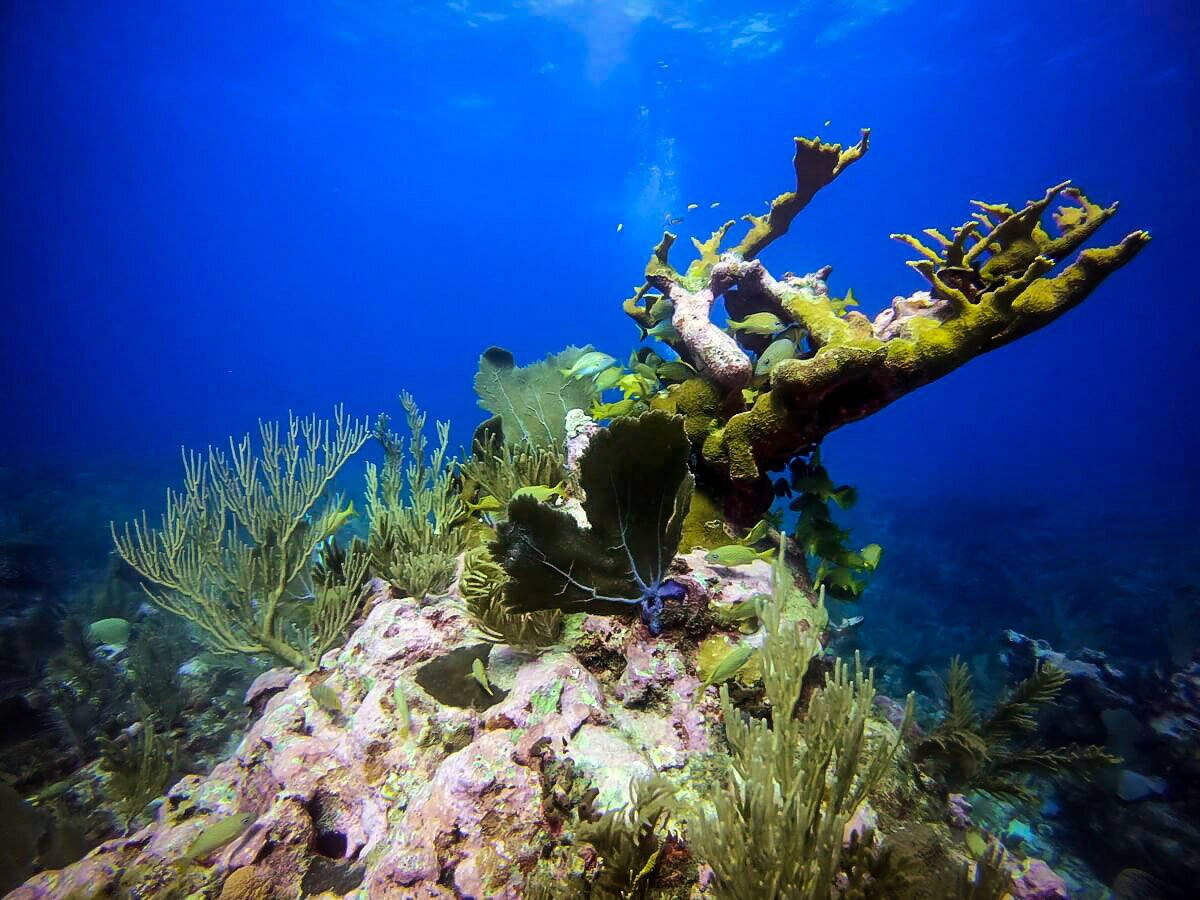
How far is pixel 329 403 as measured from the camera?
13188cm

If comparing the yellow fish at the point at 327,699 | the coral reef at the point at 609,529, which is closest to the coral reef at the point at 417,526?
the yellow fish at the point at 327,699

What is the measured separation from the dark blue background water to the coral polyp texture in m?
13.4

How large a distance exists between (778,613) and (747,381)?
243 centimetres

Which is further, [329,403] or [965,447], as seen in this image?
[329,403]

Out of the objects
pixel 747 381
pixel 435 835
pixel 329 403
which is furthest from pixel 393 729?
pixel 329 403

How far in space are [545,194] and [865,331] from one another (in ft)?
339

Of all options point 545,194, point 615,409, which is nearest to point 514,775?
point 615,409

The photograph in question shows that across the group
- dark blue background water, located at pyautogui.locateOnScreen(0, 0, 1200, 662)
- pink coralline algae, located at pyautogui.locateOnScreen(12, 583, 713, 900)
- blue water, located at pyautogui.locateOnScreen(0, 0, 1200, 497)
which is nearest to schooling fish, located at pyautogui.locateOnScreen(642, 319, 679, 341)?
pink coralline algae, located at pyautogui.locateOnScreen(12, 583, 713, 900)

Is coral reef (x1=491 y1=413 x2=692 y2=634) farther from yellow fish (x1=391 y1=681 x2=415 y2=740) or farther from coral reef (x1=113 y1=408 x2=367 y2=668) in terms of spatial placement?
coral reef (x1=113 y1=408 x2=367 y2=668)

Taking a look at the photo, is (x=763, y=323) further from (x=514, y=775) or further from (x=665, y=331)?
(x=514, y=775)

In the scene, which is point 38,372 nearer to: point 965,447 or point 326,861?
point 326,861

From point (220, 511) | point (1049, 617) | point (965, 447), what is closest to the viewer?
point (220, 511)

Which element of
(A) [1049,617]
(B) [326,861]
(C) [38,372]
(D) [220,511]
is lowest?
(A) [1049,617]

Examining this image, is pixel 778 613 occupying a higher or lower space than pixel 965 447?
higher
